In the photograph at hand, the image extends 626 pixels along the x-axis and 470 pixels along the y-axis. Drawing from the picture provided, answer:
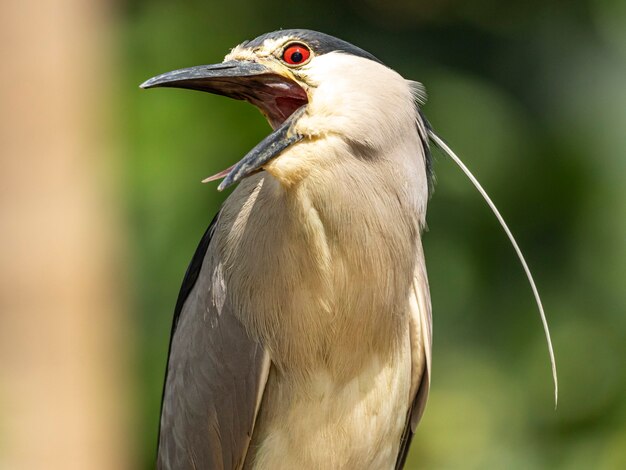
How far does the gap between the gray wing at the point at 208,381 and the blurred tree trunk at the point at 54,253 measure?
0.42 meters

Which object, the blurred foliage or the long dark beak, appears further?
the blurred foliage

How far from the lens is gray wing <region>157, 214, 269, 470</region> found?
1.94 metres

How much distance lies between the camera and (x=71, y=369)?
2.55 meters

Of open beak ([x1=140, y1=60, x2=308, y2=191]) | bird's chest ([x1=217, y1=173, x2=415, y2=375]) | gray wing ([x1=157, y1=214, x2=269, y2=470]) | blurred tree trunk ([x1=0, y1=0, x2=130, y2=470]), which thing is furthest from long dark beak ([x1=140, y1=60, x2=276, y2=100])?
blurred tree trunk ([x1=0, y1=0, x2=130, y2=470])

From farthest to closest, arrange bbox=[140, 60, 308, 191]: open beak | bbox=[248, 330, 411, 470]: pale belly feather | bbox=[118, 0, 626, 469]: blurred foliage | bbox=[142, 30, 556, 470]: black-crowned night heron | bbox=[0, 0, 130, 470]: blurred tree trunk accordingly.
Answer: bbox=[118, 0, 626, 469]: blurred foliage, bbox=[0, 0, 130, 470]: blurred tree trunk, bbox=[248, 330, 411, 470]: pale belly feather, bbox=[142, 30, 556, 470]: black-crowned night heron, bbox=[140, 60, 308, 191]: open beak

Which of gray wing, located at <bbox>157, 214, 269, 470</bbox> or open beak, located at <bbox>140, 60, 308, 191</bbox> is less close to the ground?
open beak, located at <bbox>140, 60, 308, 191</bbox>

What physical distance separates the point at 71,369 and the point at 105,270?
0.85ft

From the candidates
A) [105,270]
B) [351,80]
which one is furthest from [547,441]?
[351,80]

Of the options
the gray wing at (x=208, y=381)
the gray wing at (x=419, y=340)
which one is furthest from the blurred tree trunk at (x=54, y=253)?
the gray wing at (x=419, y=340)

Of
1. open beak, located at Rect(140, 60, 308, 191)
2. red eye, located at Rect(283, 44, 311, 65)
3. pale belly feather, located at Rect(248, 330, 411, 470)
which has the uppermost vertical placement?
red eye, located at Rect(283, 44, 311, 65)

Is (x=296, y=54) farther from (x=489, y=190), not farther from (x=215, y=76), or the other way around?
(x=489, y=190)

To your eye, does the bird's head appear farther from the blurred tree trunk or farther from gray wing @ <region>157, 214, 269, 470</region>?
the blurred tree trunk

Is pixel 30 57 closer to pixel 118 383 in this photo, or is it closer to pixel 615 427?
pixel 118 383

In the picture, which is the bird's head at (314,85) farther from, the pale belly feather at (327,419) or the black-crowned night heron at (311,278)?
the pale belly feather at (327,419)
